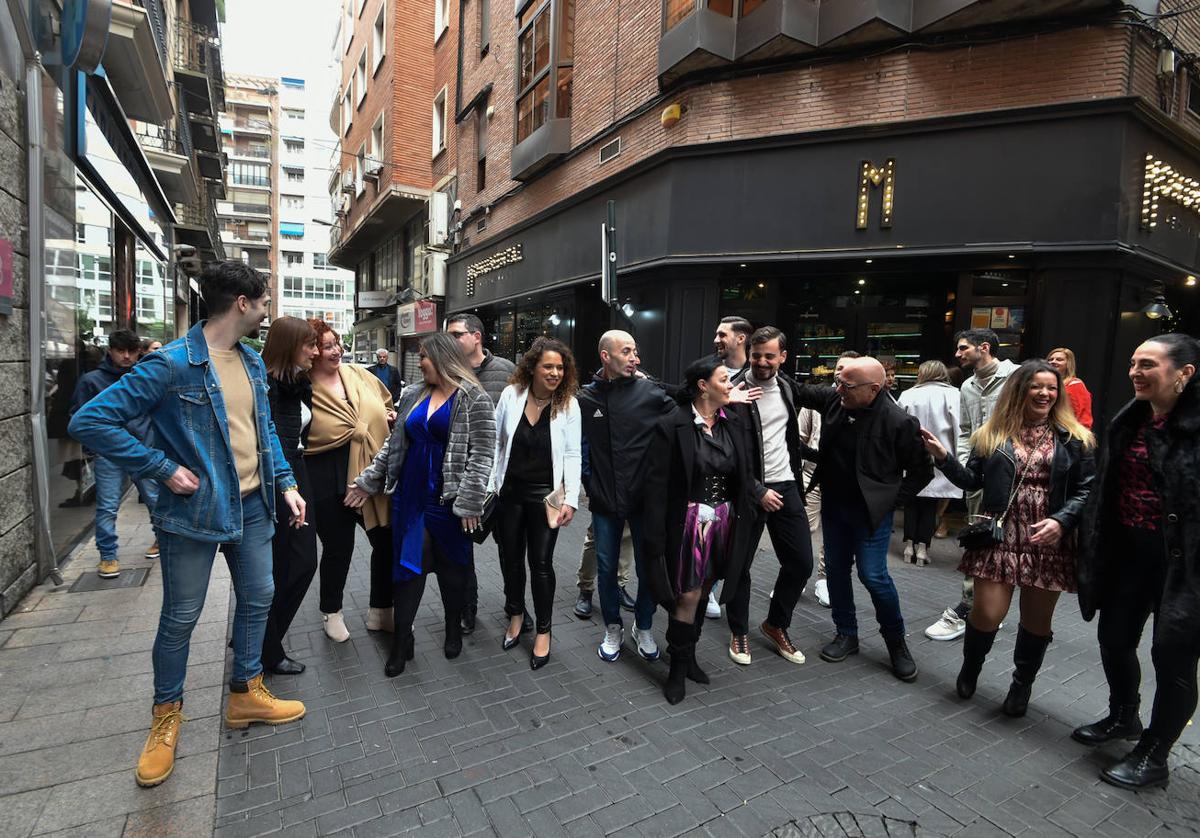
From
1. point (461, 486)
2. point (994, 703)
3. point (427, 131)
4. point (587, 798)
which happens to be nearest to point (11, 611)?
point (461, 486)

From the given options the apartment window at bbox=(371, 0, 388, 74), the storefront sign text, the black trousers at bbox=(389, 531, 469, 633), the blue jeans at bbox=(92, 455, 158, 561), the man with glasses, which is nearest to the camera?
the black trousers at bbox=(389, 531, 469, 633)

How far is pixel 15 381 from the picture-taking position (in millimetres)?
4547

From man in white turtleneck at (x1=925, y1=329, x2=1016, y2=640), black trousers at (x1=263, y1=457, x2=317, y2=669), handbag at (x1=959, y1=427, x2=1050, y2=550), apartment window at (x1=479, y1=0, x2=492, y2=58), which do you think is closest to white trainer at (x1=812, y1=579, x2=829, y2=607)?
man in white turtleneck at (x1=925, y1=329, x2=1016, y2=640)

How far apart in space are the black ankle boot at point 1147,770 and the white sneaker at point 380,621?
13.1 ft

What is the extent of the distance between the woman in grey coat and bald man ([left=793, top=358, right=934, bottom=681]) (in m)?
1.78

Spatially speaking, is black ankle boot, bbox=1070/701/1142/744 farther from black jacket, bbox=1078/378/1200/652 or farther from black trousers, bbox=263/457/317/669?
black trousers, bbox=263/457/317/669

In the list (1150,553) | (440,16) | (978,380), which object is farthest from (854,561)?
(440,16)

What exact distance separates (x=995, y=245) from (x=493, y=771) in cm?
785

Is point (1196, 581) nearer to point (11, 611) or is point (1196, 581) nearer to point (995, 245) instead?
point (995, 245)

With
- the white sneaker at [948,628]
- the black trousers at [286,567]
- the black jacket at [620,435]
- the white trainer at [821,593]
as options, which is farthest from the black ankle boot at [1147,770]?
the black trousers at [286,567]

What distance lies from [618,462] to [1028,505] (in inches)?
87.7

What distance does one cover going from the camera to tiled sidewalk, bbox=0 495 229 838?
2.46 meters

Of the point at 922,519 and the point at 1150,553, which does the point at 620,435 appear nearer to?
the point at 1150,553

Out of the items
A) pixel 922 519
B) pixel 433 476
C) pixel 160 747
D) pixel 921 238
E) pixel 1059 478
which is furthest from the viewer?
pixel 921 238
